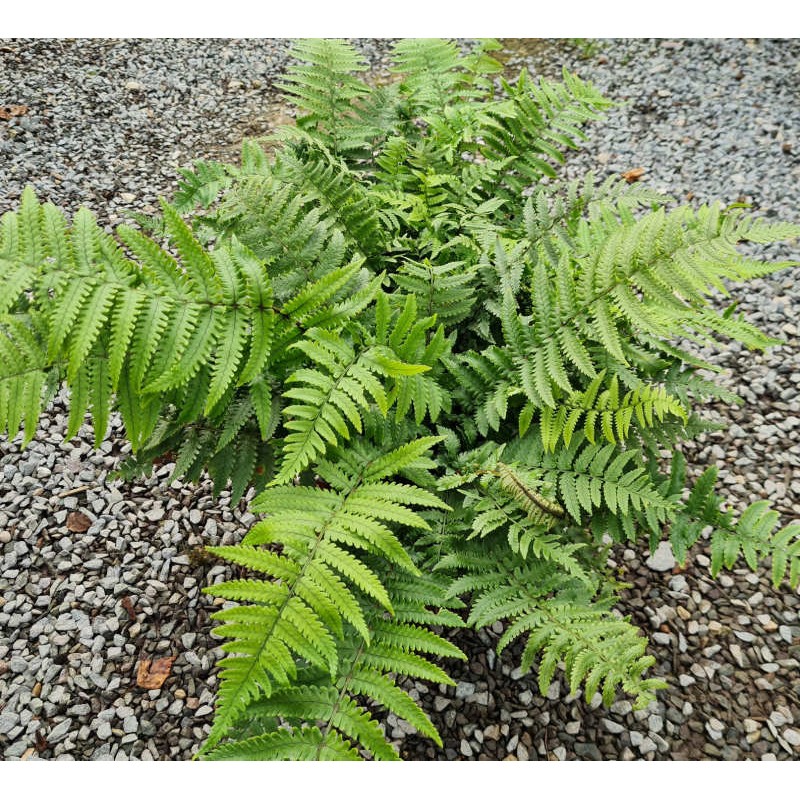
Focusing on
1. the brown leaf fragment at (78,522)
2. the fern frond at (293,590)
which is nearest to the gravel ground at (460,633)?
the brown leaf fragment at (78,522)

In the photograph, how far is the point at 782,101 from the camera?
14.8ft

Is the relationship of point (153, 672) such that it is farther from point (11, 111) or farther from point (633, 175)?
point (11, 111)

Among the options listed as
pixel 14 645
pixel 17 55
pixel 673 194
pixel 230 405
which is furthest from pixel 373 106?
pixel 17 55

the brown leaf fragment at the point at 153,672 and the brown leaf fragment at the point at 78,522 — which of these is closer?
the brown leaf fragment at the point at 153,672

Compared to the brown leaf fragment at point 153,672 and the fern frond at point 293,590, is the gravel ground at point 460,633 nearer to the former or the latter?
the brown leaf fragment at point 153,672

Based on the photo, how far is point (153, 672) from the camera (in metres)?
2.44

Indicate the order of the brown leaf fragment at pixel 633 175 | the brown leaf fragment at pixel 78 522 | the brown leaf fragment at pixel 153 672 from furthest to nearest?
the brown leaf fragment at pixel 633 175 → the brown leaf fragment at pixel 78 522 → the brown leaf fragment at pixel 153 672

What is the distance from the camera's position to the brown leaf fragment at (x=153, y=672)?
95.0 inches

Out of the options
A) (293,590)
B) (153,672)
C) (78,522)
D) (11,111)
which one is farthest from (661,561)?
(11,111)

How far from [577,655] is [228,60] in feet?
16.9

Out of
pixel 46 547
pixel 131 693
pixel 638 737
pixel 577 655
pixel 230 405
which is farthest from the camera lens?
pixel 46 547

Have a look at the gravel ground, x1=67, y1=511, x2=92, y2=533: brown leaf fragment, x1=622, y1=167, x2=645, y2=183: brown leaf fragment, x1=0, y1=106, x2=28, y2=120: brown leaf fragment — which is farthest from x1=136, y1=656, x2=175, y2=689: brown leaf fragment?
x1=0, y1=106, x2=28, y2=120: brown leaf fragment

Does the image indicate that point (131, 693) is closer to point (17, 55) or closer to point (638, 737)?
point (638, 737)

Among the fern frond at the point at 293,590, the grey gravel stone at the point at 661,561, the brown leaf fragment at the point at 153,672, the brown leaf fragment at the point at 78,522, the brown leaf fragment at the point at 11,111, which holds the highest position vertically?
the brown leaf fragment at the point at 11,111
